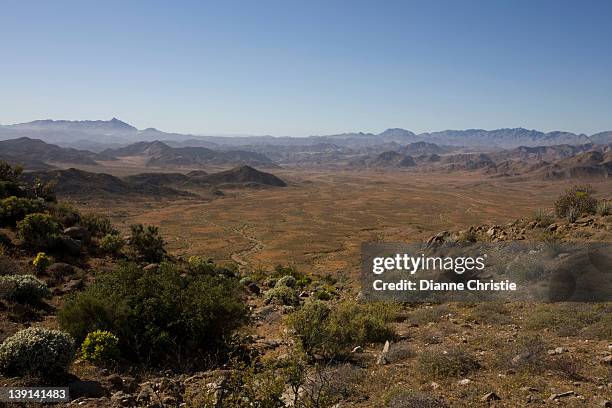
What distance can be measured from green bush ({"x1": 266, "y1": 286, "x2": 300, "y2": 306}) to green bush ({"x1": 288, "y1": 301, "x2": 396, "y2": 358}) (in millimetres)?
5148

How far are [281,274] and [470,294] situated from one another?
493 inches

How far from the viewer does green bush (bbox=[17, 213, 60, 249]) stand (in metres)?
17.2

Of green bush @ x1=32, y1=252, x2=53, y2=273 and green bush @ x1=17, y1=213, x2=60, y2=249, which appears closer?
green bush @ x1=32, y1=252, x2=53, y2=273

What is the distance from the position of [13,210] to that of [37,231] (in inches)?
132

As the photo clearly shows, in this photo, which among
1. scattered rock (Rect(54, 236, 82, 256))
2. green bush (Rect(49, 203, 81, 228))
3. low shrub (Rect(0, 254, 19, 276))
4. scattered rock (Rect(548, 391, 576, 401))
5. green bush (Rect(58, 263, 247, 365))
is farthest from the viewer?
green bush (Rect(49, 203, 81, 228))

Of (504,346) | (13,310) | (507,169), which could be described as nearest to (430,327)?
(504,346)

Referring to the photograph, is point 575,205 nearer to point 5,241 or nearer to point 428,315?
point 428,315

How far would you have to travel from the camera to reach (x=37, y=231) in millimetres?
17453

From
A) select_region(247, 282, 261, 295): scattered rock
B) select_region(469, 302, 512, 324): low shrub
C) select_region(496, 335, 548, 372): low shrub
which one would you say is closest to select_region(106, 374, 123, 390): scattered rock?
select_region(496, 335, 548, 372): low shrub

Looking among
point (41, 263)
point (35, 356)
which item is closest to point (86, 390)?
point (35, 356)

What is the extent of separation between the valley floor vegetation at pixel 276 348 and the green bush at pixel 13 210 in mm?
5064

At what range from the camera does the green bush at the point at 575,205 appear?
21.1 m

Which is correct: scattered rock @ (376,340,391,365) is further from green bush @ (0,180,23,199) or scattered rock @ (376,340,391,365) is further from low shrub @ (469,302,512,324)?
green bush @ (0,180,23,199)

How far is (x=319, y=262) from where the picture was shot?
131 feet
